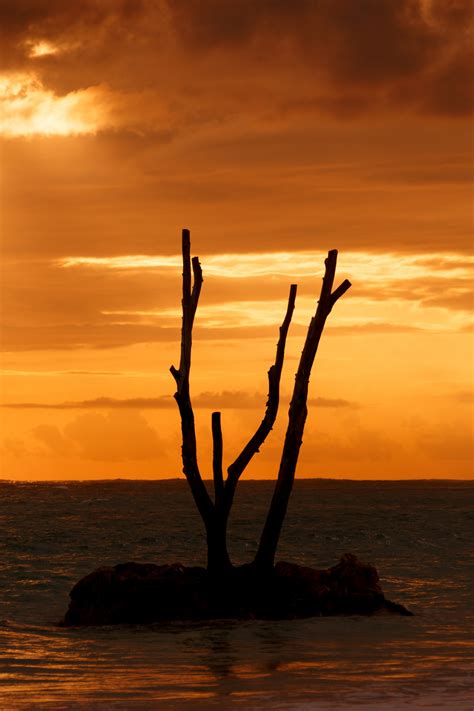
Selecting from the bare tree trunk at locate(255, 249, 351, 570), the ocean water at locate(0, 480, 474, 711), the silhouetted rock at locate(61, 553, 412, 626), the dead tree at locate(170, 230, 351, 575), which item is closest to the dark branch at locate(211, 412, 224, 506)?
the dead tree at locate(170, 230, 351, 575)

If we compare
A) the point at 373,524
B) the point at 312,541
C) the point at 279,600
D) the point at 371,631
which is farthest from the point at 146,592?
the point at 373,524

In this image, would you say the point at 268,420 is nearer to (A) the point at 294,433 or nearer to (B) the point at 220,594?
(A) the point at 294,433

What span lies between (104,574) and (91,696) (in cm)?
810

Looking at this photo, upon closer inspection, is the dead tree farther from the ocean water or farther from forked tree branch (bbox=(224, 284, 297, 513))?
the ocean water

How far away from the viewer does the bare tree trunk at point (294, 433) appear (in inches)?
902

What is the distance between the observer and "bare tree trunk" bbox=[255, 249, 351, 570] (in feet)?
75.2

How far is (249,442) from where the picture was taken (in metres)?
23.4

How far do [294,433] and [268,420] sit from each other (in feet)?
2.04

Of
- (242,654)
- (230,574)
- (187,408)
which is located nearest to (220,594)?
(230,574)

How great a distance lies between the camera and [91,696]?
14289 mm

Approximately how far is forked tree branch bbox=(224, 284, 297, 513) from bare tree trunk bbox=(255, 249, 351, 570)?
40cm

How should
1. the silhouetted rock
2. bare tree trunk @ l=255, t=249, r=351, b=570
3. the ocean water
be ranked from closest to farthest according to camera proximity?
the ocean water < the silhouetted rock < bare tree trunk @ l=255, t=249, r=351, b=570

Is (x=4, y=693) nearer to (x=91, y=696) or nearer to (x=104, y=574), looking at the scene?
(x=91, y=696)

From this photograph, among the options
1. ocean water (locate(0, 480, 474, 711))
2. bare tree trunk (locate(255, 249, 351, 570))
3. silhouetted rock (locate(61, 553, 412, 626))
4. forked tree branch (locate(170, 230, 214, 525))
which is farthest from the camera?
forked tree branch (locate(170, 230, 214, 525))
